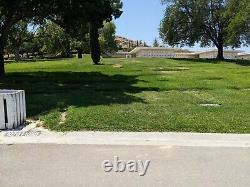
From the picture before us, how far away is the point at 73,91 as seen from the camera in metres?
15.5

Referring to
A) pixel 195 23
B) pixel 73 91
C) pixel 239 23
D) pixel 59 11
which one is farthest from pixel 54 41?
pixel 73 91

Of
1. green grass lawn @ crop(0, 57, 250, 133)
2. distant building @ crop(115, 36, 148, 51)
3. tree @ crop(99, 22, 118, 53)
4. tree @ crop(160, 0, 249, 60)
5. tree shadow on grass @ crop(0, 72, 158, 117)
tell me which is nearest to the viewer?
green grass lawn @ crop(0, 57, 250, 133)

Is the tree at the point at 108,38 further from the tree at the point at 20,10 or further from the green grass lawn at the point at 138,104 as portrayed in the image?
the green grass lawn at the point at 138,104

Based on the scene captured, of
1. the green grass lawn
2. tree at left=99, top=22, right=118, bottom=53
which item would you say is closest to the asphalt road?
the green grass lawn

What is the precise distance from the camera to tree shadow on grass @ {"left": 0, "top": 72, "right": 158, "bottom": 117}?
12.3 meters

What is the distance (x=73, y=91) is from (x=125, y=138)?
714 centimetres

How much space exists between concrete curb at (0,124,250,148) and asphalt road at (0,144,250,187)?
0.28 meters

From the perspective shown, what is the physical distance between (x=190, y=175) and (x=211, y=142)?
6.50ft

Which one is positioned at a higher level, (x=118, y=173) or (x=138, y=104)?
(x=138, y=104)

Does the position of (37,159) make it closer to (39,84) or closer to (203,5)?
(39,84)

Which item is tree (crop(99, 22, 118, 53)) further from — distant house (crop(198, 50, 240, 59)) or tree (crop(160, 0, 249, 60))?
tree (crop(160, 0, 249, 60))

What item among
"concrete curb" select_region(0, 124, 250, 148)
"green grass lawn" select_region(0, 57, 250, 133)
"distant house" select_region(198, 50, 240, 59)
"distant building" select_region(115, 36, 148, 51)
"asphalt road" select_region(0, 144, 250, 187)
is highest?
"distant building" select_region(115, 36, 148, 51)

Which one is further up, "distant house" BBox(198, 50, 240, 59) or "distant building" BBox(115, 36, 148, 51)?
"distant building" BBox(115, 36, 148, 51)

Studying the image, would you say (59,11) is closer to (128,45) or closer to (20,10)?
(20,10)
